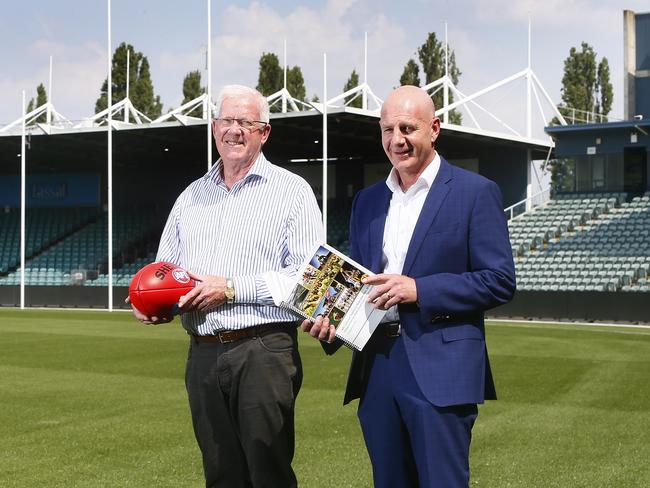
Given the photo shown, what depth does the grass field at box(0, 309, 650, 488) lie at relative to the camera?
7.59m

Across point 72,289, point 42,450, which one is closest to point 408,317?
point 42,450

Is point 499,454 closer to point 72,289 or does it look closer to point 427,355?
point 427,355

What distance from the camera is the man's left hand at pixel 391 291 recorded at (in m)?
3.88

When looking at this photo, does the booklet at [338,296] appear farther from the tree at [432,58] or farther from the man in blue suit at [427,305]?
the tree at [432,58]

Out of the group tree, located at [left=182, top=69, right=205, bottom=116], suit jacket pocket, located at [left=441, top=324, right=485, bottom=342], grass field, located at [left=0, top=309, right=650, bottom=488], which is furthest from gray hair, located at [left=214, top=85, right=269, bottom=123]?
Result: tree, located at [left=182, top=69, right=205, bottom=116]

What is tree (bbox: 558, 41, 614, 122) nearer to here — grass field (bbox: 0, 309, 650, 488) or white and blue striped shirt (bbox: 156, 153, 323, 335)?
grass field (bbox: 0, 309, 650, 488)

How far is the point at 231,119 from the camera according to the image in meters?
4.58

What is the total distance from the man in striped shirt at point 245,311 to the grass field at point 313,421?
2.71 metres

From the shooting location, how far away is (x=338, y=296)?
409 cm

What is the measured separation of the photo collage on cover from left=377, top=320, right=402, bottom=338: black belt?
16cm

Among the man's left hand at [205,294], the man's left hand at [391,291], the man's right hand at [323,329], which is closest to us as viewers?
the man's left hand at [391,291]

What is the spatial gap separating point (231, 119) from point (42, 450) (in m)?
4.89

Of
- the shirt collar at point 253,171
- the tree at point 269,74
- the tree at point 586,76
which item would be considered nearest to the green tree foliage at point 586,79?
the tree at point 586,76

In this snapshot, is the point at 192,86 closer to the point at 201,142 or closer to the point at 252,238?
the point at 201,142
